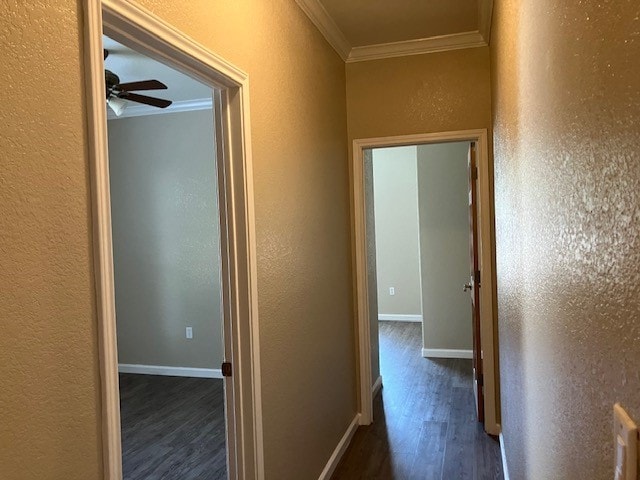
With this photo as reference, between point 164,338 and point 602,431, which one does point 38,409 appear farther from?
point 164,338

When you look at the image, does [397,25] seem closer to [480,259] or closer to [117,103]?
[480,259]

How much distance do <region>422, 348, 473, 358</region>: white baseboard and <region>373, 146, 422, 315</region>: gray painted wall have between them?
210cm

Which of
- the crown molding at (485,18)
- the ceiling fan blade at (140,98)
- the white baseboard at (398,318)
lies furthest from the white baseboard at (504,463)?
the white baseboard at (398,318)

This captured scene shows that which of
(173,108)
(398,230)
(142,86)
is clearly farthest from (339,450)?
(398,230)

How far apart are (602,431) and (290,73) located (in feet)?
7.07

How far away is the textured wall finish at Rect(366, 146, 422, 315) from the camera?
25.4ft

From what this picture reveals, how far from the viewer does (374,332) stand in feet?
15.3

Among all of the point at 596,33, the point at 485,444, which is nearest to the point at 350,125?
the point at 485,444

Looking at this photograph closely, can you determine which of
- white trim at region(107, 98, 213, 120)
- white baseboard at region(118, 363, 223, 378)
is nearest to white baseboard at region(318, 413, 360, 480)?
white baseboard at region(118, 363, 223, 378)

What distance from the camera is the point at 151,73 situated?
4.11m

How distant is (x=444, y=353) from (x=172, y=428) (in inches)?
115

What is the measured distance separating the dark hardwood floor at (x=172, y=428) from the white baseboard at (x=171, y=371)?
0.21 ft

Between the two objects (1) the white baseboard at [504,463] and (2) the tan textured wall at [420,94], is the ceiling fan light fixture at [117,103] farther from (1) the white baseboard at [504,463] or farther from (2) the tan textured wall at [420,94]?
(1) the white baseboard at [504,463]

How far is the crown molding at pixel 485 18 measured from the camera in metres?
2.82
